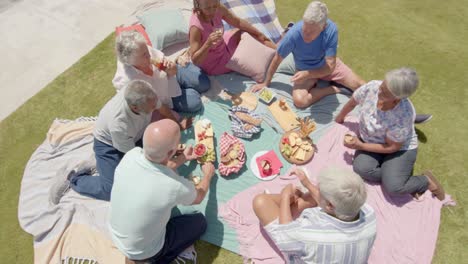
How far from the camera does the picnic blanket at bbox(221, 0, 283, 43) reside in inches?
229

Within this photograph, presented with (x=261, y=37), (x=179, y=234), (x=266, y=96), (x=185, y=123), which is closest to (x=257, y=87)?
(x=266, y=96)

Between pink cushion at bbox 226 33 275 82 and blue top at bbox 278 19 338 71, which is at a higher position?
blue top at bbox 278 19 338 71

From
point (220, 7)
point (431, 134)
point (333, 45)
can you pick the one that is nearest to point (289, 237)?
point (333, 45)

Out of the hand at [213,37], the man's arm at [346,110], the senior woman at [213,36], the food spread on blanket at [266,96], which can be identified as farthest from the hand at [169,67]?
the man's arm at [346,110]

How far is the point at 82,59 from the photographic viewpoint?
584cm

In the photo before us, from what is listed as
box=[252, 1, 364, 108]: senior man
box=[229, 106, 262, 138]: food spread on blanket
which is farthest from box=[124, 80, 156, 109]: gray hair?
box=[252, 1, 364, 108]: senior man

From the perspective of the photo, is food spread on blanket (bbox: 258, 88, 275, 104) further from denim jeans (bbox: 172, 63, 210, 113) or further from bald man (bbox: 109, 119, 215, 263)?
bald man (bbox: 109, 119, 215, 263)

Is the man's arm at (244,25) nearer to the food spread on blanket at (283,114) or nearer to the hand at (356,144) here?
the food spread on blanket at (283,114)

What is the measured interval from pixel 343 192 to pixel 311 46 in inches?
99.1

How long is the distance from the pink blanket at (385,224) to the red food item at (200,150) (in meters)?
0.72

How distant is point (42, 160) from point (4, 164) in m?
0.59

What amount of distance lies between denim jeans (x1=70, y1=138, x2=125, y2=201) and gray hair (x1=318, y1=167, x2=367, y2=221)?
2.68m

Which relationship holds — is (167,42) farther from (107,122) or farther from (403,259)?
(403,259)

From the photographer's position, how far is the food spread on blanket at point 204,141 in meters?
4.46
